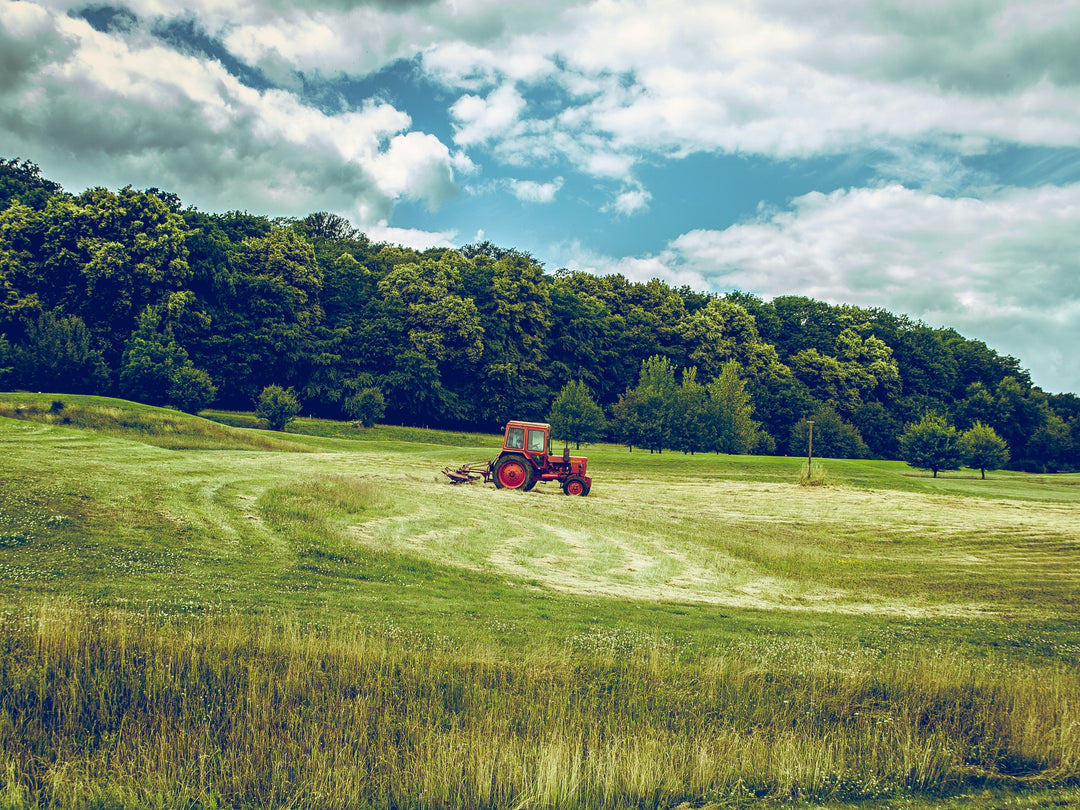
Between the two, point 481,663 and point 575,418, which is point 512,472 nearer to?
point 481,663

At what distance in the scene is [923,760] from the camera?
6.63m

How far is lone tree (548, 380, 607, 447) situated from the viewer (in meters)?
60.8

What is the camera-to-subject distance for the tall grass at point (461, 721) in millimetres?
5781

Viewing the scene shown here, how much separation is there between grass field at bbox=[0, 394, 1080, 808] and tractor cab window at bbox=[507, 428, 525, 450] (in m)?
8.67

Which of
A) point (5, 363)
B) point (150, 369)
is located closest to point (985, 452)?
point (150, 369)

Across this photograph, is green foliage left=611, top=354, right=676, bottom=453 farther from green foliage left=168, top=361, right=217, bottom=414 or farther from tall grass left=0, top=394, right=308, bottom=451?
green foliage left=168, top=361, right=217, bottom=414

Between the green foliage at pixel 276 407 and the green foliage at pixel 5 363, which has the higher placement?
the green foliage at pixel 5 363

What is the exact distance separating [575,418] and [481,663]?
52.9 m

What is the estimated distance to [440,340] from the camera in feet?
251

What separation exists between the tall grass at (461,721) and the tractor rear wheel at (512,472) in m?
20.1

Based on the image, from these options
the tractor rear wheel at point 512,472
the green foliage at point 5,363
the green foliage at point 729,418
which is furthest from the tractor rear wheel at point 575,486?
the green foliage at point 5,363

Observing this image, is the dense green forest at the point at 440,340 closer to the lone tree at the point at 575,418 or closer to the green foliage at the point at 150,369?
the green foliage at the point at 150,369

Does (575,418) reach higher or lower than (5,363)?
lower

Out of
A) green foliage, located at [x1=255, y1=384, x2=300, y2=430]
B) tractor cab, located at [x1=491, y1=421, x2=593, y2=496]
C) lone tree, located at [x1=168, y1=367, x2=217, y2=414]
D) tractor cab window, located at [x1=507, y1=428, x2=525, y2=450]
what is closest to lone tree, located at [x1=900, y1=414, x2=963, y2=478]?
tractor cab, located at [x1=491, y1=421, x2=593, y2=496]
